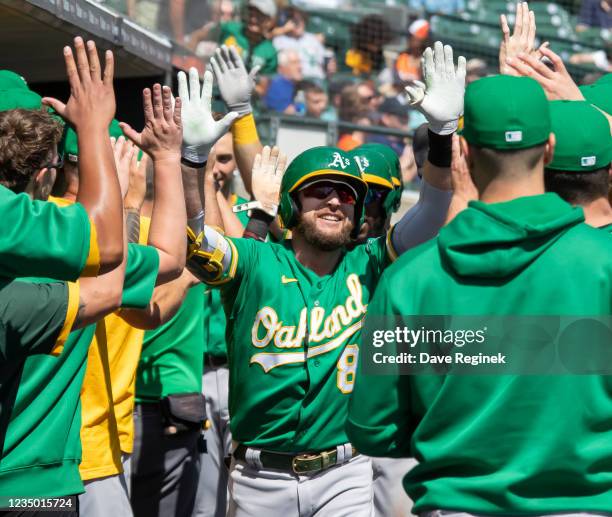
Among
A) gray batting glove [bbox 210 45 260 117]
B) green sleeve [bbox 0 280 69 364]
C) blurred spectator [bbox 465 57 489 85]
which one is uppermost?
blurred spectator [bbox 465 57 489 85]

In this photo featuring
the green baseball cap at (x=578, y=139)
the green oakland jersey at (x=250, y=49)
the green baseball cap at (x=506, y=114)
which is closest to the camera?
the green baseball cap at (x=506, y=114)

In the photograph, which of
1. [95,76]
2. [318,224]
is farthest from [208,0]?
[95,76]

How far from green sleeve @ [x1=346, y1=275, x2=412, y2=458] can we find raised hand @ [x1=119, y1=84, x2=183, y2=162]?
3.66 feet

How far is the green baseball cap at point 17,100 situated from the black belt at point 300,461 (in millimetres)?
1864

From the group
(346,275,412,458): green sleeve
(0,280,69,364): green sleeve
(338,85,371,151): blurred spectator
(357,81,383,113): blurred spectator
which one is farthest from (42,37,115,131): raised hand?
(357,81,383,113): blurred spectator

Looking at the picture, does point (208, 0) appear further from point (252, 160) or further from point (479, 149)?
point (479, 149)

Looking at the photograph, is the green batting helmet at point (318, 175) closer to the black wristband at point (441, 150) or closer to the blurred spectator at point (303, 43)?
the black wristband at point (441, 150)

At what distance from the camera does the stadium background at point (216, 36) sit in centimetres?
515

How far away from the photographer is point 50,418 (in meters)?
3.55

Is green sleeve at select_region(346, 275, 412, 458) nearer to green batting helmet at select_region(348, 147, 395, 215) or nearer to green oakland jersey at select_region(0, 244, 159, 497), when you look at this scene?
green oakland jersey at select_region(0, 244, 159, 497)

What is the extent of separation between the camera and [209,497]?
20.3 ft

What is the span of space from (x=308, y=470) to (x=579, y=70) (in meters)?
9.57

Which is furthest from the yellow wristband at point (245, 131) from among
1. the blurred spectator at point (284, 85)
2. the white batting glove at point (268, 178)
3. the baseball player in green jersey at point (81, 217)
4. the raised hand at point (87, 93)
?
the blurred spectator at point (284, 85)

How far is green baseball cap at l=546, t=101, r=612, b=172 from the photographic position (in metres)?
3.22
